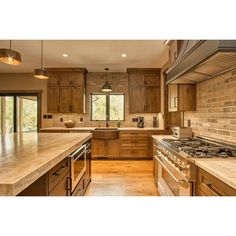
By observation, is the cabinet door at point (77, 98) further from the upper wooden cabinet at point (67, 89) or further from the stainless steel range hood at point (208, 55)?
the stainless steel range hood at point (208, 55)

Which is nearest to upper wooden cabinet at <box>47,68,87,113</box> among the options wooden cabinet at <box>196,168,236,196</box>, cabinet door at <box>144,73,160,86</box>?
cabinet door at <box>144,73,160,86</box>

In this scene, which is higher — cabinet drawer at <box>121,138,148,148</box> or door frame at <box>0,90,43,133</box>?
door frame at <box>0,90,43,133</box>

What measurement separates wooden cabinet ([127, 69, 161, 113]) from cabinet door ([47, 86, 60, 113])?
2.11 meters

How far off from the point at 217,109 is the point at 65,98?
4.24 m

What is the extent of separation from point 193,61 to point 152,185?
234 centimetres

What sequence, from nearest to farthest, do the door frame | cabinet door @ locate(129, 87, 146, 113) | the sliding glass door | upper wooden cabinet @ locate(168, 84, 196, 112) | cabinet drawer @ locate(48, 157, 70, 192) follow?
cabinet drawer @ locate(48, 157, 70, 192) < upper wooden cabinet @ locate(168, 84, 196, 112) < cabinet door @ locate(129, 87, 146, 113) < the door frame < the sliding glass door

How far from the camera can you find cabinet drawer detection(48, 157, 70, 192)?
1.47 m

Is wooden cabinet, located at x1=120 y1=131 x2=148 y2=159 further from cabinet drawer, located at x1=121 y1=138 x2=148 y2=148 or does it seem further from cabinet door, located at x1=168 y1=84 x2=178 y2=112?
cabinet door, located at x1=168 y1=84 x2=178 y2=112

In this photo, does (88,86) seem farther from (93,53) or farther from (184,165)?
(184,165)

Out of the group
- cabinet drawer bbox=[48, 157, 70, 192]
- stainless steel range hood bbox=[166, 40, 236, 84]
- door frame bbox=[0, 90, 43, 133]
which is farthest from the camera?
door frame bbox=[0, 90, 43, 133]
